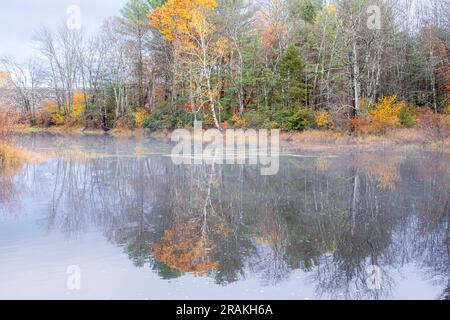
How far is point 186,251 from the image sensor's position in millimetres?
7723

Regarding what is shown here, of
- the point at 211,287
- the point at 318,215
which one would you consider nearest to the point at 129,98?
the point at 318,215

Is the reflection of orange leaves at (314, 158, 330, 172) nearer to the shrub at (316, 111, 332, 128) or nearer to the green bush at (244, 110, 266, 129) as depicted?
the shrub at (316, 111, 332, 128)

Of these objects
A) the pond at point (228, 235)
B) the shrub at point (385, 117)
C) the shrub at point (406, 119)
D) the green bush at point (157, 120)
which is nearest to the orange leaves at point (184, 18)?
the green bush at point (157, 120)

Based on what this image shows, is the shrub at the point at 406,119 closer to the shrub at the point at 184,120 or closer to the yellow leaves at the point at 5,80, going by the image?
the shrub at the point at 184,120

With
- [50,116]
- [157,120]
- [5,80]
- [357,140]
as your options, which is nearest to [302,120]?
[357,140]

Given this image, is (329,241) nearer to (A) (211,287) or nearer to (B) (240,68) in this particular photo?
(A) (211,287)

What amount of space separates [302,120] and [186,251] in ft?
73.8

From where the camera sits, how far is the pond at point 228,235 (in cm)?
625

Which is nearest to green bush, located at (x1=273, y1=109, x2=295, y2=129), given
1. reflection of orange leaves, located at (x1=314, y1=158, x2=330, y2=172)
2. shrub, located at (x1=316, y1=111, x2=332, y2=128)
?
shrub, located at (x1=316, y1=111, x2=332, y2=128)

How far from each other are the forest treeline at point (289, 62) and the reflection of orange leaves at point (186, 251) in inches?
776

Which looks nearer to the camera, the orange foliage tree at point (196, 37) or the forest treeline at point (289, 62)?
the forest treeline at point (289, 62)

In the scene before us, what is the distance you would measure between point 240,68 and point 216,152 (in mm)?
11196

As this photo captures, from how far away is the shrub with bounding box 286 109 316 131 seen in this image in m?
29.0

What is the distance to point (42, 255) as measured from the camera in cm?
754
